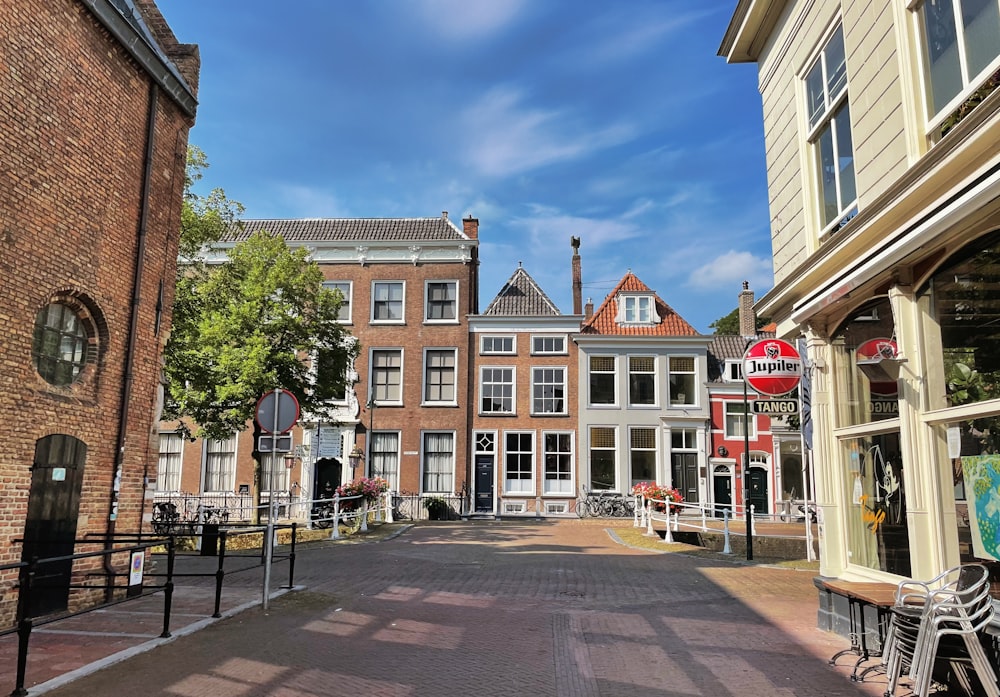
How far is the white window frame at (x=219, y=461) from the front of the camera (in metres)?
30.1

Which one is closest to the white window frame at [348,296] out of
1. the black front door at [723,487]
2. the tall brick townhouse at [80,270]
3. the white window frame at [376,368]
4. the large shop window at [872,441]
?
the white window frame at [376,368]

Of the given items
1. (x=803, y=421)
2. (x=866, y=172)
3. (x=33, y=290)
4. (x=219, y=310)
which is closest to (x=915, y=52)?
(x=866, y=172)

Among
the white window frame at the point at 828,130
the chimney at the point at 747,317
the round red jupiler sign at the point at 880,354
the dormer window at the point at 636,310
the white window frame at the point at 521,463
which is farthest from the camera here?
the chimney at the point at 747,317

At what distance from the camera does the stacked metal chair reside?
16.2ft

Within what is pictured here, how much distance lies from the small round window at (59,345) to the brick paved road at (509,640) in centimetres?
384

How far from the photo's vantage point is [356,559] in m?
14.2

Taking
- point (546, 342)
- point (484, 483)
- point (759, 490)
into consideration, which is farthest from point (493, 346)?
point (759, 490)

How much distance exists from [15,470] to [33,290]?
2094mm

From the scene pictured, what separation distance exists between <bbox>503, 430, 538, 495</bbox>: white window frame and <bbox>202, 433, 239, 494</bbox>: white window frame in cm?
1152

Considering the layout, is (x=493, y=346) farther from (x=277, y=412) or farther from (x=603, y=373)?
(x=277, y=412)

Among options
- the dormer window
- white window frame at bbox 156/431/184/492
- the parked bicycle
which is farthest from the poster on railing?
white window frame at bbox 156/431/184/492

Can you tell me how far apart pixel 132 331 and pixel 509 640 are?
271 inches

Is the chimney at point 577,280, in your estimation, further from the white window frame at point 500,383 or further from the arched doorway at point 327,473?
the arched doorway at point 327,473

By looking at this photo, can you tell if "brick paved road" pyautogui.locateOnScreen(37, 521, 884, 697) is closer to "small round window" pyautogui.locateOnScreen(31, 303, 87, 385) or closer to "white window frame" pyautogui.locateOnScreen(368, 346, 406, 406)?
"small round window" pyautogui.locateOnScreen(31, 303, 87, 385)
